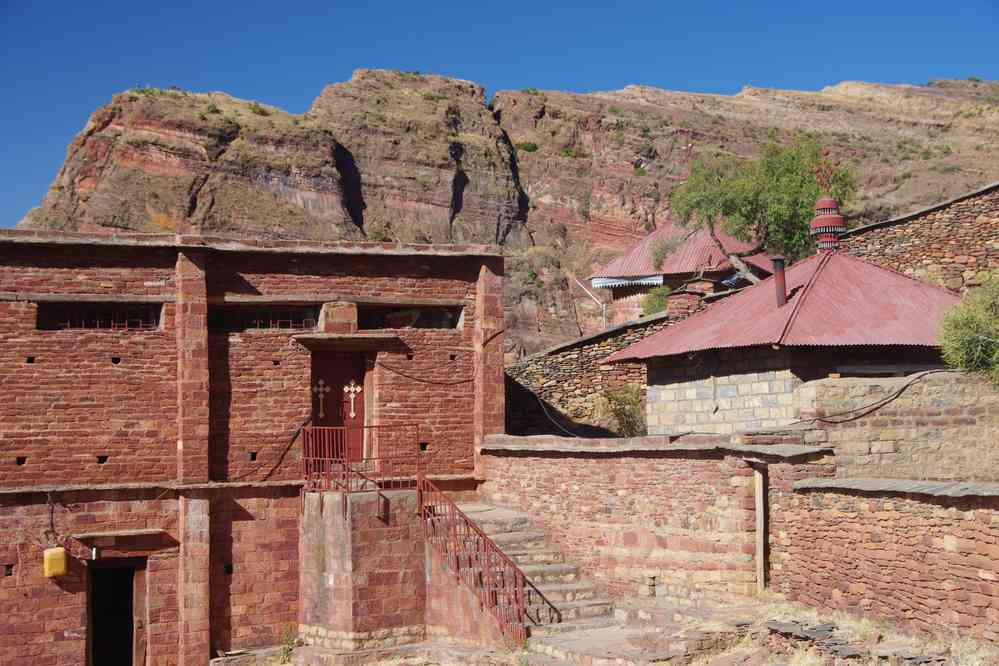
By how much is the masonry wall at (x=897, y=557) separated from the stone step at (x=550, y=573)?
12.4 feet

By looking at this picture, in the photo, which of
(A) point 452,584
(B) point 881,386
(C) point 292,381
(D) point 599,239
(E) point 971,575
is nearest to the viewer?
(E) point 971,575

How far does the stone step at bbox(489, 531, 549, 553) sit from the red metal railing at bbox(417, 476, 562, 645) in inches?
15.7

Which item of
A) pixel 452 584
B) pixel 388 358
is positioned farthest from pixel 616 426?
pixel 452 584

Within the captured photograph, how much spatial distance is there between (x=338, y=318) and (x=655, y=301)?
51.1 ft

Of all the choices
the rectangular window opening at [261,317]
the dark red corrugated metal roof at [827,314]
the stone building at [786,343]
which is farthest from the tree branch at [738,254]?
the rectangular window opening at [261,317]

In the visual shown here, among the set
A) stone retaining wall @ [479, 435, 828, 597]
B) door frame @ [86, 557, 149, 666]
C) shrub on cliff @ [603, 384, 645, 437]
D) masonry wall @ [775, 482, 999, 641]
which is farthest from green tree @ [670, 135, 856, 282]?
door frame @ [86, 557, 149, 666]

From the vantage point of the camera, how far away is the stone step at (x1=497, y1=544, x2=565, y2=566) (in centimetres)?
1852

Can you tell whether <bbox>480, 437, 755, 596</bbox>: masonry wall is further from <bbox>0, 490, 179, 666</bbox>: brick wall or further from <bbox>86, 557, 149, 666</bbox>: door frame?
<bbox>86, 557, 149, 666</bbox>: door frame

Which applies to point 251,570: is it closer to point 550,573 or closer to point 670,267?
point 550,573

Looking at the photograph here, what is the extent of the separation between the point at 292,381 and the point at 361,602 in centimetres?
400

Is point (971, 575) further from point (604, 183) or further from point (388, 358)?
point (604, 183)

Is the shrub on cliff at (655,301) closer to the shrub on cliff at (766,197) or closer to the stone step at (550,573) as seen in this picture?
the shrub on cliff at (766,197)

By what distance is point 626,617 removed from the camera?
55.4ft

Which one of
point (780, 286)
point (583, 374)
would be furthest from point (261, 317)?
point (780, 286)
